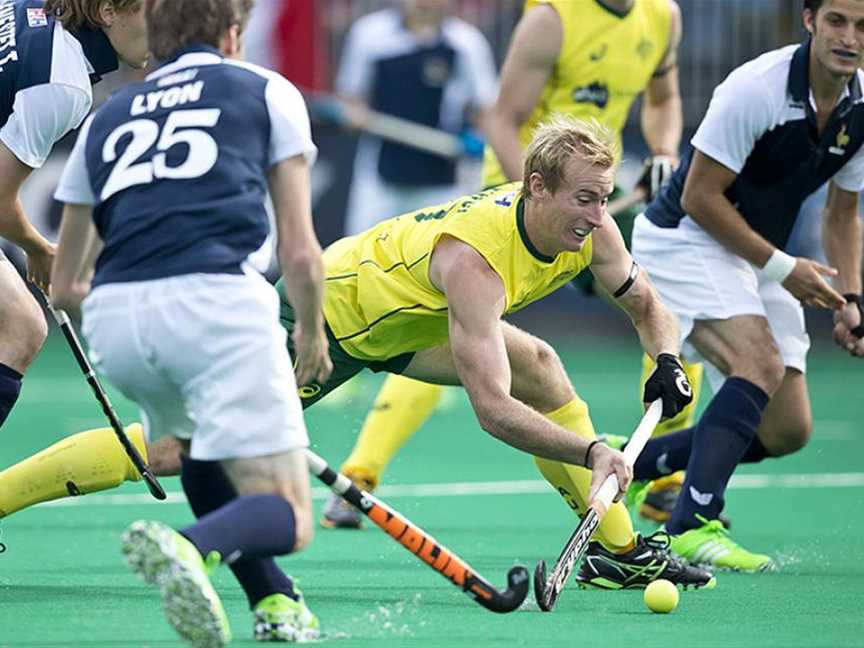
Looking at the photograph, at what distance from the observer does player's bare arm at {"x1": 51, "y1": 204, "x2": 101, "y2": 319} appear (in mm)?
4223

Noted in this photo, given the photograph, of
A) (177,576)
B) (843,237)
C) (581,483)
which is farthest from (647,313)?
(177,576)

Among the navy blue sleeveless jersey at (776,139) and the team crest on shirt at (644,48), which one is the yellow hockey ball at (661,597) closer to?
the navy blue sleeveless jersey at (776,139)

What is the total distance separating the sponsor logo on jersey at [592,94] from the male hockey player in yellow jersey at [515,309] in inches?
78.0

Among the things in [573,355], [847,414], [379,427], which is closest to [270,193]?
[379,427]

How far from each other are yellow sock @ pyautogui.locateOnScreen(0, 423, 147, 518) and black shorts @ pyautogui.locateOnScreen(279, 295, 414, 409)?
51 cm

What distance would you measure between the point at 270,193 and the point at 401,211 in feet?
27.9

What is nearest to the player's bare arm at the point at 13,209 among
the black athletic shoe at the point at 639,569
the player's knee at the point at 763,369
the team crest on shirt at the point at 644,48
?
the black athletic shoe at the point at 639,569

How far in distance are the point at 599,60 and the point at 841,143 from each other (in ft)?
5.16

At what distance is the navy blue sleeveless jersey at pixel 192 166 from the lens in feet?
13.2

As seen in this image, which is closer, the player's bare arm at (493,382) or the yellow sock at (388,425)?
the player's bare arm at (493,382)

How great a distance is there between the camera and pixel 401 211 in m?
12.6

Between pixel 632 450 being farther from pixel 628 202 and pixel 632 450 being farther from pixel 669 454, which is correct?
pixel 628 202

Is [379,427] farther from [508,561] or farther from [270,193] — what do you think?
[270,193]

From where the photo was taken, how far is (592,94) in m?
7.39
